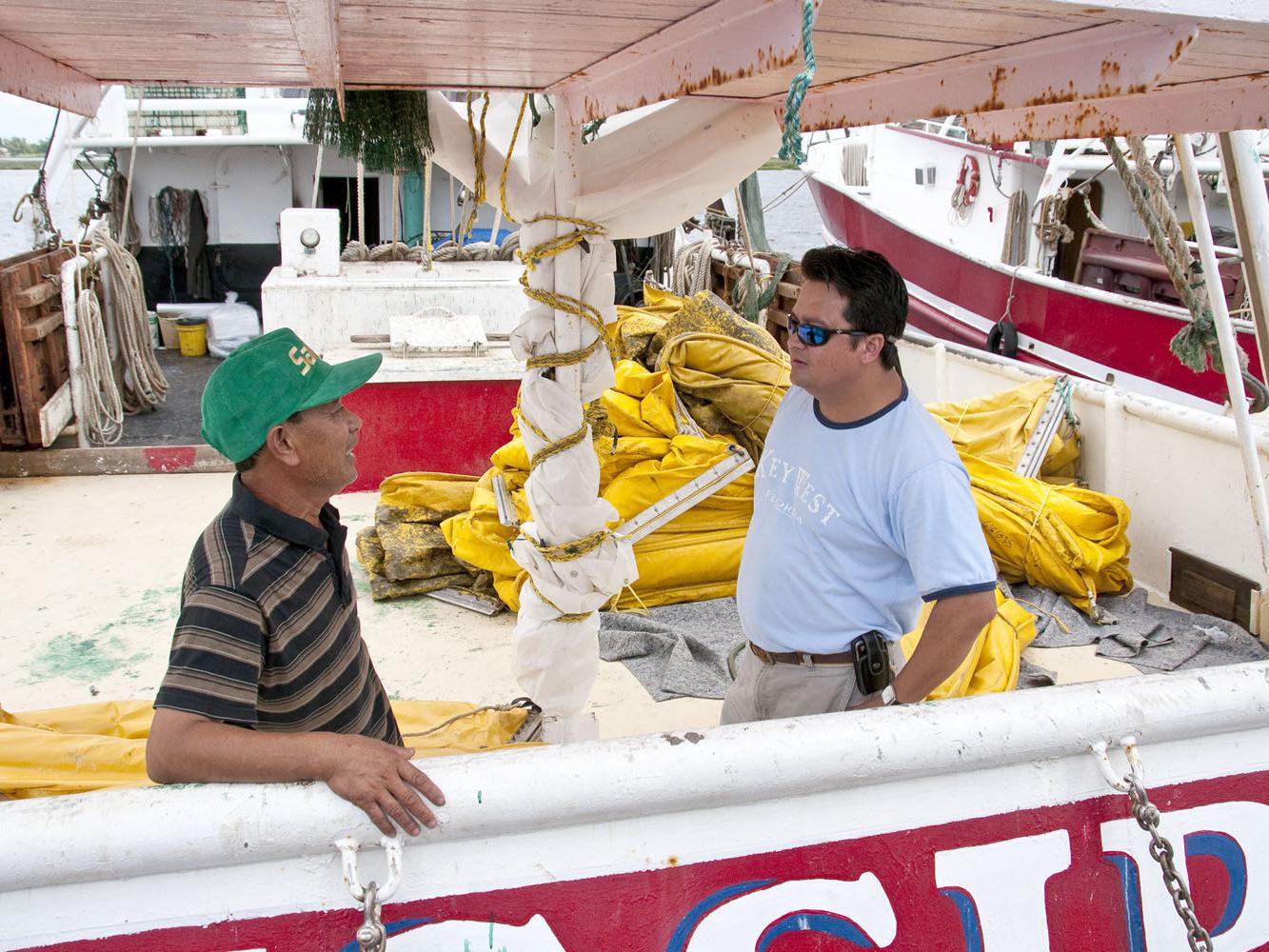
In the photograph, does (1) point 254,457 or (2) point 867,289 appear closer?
(1) point 254,457

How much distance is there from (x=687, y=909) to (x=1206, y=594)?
4015 mm

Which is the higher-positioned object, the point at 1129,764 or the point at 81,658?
the point at 1129,764

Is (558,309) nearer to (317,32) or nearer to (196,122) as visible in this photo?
(317,32)

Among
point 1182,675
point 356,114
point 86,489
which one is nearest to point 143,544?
point 86,489

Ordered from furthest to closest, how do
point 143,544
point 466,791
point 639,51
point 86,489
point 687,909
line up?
point 86,489 → point 143,544 → point 639,51 → point 687,909 → point 466,791

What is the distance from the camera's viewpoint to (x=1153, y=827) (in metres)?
1.83

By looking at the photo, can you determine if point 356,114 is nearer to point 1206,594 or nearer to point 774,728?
point 774,728

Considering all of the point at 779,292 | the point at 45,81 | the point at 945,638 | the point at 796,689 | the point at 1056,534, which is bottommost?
the point at 1056,534

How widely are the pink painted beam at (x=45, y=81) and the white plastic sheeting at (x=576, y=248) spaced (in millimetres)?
863

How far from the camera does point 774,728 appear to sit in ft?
5.86

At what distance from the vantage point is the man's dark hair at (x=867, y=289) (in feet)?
8.00

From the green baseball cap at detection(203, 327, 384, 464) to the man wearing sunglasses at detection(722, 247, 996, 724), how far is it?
41.7 inches

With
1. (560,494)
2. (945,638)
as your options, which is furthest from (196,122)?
(945,638)

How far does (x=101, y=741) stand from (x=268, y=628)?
0.92 meters
